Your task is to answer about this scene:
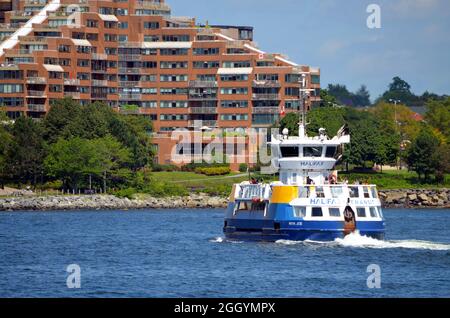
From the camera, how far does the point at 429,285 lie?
7125 centimetres

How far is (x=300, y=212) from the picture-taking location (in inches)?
3551

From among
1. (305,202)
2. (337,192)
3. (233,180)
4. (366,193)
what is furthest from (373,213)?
(233,180)

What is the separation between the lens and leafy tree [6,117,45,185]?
170250 mm

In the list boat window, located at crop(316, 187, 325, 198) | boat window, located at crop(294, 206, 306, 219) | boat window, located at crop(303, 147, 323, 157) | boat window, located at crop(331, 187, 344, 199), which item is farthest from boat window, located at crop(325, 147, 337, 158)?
boat window, located at crop(294, 206, 306, 219)

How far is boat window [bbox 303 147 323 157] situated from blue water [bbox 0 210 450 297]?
792 cm

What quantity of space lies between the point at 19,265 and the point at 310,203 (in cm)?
1959

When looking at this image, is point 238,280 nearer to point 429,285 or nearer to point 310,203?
point 429,285

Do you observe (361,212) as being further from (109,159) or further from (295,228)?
(109,159)
